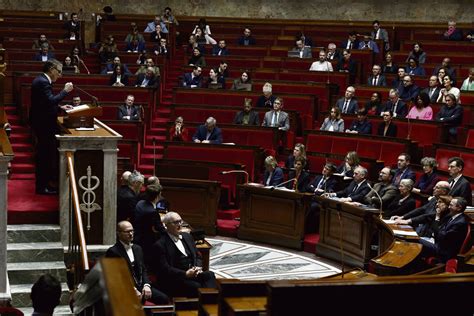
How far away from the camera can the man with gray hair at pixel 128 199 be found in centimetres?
629

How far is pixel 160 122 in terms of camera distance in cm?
1176

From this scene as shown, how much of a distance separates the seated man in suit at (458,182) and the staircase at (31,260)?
3617 mm

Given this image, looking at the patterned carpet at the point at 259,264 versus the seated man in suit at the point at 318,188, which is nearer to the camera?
the patterned carpet at the point at 259,264

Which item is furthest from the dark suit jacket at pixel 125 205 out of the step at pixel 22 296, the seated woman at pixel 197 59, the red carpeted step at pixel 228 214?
the seated woman at pixel 197 59

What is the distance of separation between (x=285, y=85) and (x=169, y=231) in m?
6.28

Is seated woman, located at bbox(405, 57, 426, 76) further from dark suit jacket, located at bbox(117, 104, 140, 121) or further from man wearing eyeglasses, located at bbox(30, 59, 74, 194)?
man wearing eyeglasses, located at bbox(30, 59, 74, 194)

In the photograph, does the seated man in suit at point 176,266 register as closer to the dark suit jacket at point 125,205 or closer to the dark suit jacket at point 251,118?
the dark suit jacket at point 125,205

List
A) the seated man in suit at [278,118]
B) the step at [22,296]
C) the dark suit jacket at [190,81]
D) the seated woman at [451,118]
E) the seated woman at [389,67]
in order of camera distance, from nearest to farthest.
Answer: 1. the step at [22,296]
2. the seated woman at [451,118]
3. the seated man in suit at [278,118]
4. the dark suit jacket at [190,81]
5. the seated woman at [389,67]

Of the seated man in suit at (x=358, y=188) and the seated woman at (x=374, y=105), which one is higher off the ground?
the seated woman at (x=374, y=105)

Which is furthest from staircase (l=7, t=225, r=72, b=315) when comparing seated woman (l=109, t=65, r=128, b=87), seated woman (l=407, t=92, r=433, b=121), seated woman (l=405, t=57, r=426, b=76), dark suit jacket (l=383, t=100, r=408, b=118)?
seated woman (l=405, t=57, r=426, b=76)

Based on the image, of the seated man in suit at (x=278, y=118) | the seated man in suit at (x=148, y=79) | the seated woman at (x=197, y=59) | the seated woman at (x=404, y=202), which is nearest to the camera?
the seated woman at (x=404, y=202)

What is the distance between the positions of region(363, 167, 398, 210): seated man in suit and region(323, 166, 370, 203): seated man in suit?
6cm

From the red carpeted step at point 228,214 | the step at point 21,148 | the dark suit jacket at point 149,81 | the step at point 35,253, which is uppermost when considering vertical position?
the dark suit jacket at point 149,81

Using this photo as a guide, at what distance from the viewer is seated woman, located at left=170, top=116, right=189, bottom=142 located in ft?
33.2
